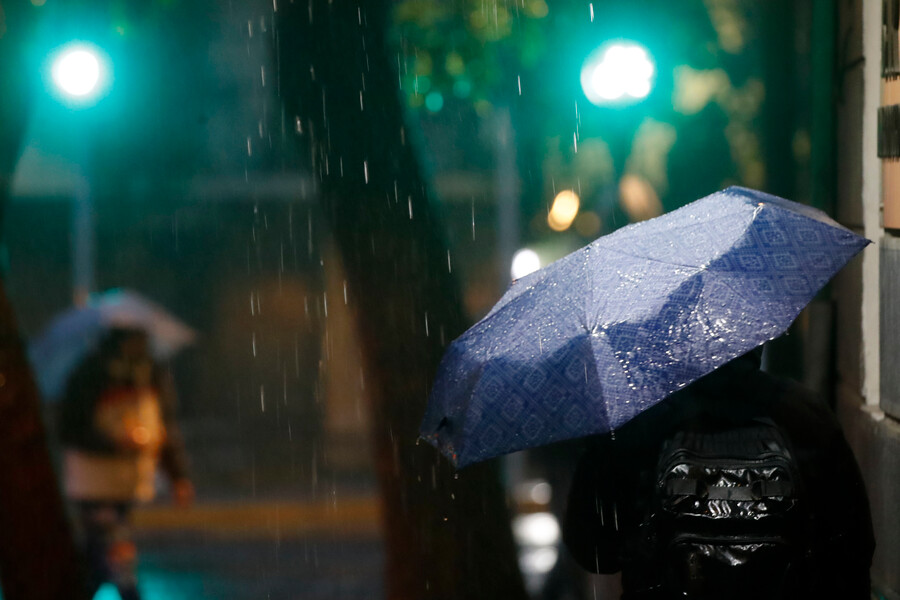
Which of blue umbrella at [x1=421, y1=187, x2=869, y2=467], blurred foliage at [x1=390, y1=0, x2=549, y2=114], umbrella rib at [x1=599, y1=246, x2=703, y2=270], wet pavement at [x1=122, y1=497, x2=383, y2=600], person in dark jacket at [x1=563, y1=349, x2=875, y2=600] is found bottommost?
wet pavement at [x1=122, y1=497, x2=383, y2=600]

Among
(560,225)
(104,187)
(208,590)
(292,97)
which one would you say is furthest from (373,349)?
(104,187)

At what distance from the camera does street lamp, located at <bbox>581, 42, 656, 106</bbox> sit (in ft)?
24.0

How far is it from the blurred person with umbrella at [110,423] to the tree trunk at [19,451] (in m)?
1.81

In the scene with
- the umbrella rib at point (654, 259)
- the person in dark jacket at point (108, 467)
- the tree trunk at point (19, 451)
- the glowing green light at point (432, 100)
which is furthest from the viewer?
the glowing green light at point (432, 100)

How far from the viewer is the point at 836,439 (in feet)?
8.48

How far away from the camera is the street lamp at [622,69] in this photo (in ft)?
24.0

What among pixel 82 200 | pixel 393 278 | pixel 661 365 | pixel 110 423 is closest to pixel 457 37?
pixel 110 423

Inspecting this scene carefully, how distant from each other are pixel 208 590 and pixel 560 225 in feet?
31.0

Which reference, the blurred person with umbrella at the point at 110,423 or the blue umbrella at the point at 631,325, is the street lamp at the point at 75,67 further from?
the blue umbrella at the point at 631,325

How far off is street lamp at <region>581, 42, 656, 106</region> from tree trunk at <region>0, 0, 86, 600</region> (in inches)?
158

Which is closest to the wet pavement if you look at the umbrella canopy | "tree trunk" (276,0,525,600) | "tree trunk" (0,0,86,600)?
the umbrella canopy

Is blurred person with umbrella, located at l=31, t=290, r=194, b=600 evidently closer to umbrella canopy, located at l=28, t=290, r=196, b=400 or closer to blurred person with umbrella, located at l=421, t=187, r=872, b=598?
umbrella canopy, located at l=28, t=290, r=196, b=400

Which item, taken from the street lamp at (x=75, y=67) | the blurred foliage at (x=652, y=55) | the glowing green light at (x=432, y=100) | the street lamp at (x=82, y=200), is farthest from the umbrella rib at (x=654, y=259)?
the street lamp at (x=82, y=200)

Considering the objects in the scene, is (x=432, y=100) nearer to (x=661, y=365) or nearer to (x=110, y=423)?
(x=110, y=423)
